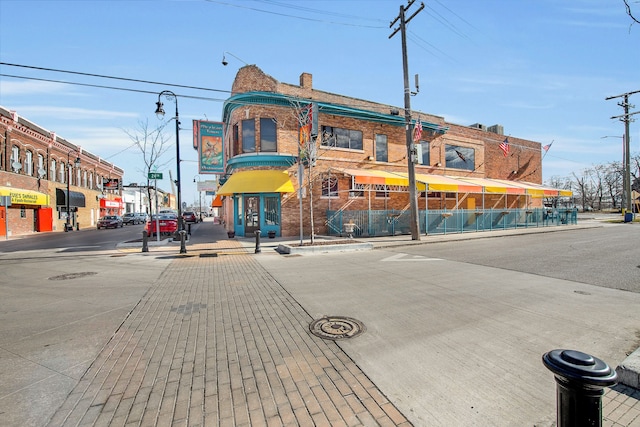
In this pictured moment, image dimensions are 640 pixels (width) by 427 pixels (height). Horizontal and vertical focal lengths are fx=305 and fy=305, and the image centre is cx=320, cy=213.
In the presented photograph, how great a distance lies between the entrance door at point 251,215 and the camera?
18234 mm

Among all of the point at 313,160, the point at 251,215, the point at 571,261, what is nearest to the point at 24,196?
the point at 251,215

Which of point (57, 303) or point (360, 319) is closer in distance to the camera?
point (360, 319)

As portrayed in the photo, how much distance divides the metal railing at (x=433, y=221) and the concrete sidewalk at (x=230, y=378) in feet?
39.9

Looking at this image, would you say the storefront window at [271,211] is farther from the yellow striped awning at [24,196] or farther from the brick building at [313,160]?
the yellow striped awning at [24,196]

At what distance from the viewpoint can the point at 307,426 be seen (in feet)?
8.09

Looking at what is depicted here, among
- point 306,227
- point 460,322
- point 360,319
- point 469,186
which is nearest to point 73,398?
Result: point 360,319

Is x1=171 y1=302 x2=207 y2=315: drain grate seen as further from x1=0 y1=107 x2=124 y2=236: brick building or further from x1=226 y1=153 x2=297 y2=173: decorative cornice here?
x1=0 y1=107 x2=124 y2=236: brick building

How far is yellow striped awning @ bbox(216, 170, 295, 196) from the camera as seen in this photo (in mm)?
16141

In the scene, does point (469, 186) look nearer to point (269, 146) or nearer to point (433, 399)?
point (269, 146)

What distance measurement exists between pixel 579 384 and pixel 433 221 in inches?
737

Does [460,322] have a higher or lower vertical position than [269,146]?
lower

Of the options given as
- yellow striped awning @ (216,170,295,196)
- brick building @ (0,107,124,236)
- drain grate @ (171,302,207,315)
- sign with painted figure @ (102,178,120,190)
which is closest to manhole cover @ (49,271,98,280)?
drain grate @ (171,302,207,315)

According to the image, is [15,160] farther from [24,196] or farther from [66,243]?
[66,243]

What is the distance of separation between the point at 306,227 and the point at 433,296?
12666 millimetres
